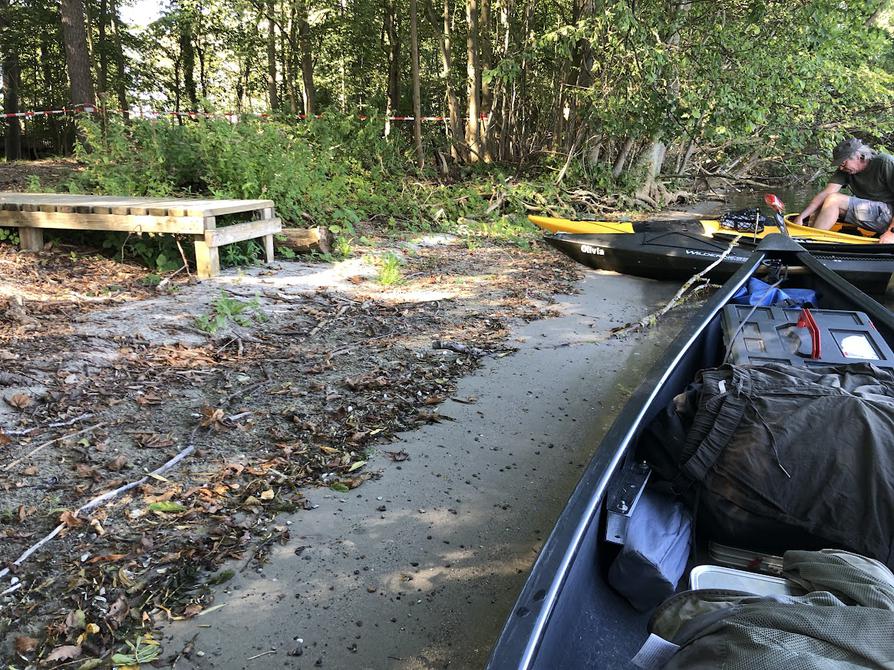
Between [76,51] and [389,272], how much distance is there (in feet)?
29.1

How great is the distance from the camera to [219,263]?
6.86 metres

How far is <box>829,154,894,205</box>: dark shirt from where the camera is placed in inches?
309

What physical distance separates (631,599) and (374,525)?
1412 mm

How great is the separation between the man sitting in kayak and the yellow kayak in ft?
0.60

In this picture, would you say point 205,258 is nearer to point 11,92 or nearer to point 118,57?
point 11,92

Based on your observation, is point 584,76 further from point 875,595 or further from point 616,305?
point 875,595

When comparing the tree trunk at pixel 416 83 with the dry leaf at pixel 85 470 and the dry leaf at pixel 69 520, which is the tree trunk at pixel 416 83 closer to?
the dry leaf at pixel 85 470

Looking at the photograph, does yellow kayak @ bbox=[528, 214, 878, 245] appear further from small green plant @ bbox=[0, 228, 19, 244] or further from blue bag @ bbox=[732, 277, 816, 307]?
small green plant @ bbox=[0, 228, 19, 244]

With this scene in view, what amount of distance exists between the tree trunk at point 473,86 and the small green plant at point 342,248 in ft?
23.6

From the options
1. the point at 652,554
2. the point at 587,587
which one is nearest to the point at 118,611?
the point at 587,587

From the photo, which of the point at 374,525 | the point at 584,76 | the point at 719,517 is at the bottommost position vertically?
the point at 374,525

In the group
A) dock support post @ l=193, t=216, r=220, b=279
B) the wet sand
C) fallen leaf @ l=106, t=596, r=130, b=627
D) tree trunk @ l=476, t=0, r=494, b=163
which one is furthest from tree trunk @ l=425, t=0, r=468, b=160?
fallen leaf @ l=106, t=596, r=130, b=627

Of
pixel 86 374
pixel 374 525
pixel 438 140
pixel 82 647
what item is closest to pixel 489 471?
pixel 374 525

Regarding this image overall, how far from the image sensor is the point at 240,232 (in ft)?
22.5
